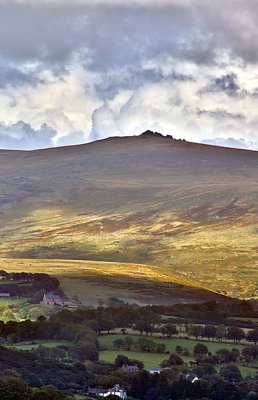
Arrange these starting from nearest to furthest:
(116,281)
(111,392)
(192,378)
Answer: (111,392)
(192,378)
(116,281)

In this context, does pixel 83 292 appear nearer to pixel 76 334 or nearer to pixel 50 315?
pixel 50 315

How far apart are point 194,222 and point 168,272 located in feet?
144

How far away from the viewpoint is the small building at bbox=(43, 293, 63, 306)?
318ft

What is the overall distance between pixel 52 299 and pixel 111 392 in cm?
3829

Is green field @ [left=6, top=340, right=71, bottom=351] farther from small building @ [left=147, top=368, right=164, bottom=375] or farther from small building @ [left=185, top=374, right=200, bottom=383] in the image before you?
small building @ [left=185, top=374, right=200, bottom=383]

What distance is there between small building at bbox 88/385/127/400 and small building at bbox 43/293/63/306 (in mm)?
34048

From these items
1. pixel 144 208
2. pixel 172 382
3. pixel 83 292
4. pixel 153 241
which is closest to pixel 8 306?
pixel 83 292

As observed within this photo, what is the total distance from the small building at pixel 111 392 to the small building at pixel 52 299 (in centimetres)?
3405

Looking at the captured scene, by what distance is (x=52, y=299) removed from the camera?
99250 mm

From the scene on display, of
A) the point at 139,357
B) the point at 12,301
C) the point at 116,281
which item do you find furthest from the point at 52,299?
the point at 139,357

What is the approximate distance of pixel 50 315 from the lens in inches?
3504

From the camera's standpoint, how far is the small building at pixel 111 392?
60875mm

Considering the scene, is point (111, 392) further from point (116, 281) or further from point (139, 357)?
point (116, 281)

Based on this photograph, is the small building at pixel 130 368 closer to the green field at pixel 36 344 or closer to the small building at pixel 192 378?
the small building at pixel 192 378
